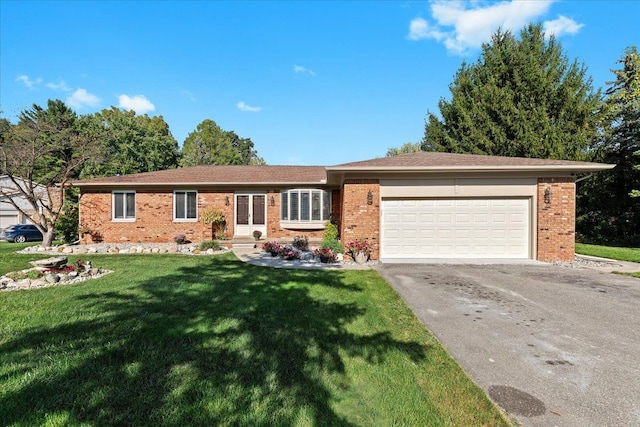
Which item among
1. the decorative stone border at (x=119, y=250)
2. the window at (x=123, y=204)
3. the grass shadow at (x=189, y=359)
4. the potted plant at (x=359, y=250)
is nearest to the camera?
the grass shadow at (x=189, y=359)

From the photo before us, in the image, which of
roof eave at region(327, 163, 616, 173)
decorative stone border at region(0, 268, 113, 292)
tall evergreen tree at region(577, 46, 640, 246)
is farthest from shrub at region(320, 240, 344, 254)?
tall evergreen tree at region(577, 46, 640, 246)

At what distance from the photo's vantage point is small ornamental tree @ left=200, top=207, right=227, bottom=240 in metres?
13.0

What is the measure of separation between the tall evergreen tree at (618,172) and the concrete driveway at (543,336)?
12182 mm

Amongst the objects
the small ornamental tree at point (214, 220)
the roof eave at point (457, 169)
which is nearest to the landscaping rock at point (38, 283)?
the small ornamental tree at point (214, 220)

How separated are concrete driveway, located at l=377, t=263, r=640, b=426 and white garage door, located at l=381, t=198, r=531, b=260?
1929 mm

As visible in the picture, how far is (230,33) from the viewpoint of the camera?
11.8 m

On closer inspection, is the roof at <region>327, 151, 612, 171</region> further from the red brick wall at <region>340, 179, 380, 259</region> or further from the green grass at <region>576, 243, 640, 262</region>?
the green grass at <region>576, 243, 640, 262</region>

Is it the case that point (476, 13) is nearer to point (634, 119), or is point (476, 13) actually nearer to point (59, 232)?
point (634, 119)

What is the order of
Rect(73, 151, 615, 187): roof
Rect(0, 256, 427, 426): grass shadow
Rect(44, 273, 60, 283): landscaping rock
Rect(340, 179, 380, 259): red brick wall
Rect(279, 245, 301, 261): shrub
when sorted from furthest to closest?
Rect(279, 245, 301, 261): shrub, Rect(340, 179, 380, 259): red brick wall, Rect(73, 151, 615, 187): roof, Rect(44, 273, 60, 283): landscaping rock, Rect(0, 256, 427, 426): grass shadow

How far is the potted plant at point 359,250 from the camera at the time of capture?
8.95 meters

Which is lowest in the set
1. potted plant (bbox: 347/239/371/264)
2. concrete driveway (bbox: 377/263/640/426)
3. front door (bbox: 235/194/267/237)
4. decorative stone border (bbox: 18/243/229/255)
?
concrete driveway (bbox: 377/263/640/426)

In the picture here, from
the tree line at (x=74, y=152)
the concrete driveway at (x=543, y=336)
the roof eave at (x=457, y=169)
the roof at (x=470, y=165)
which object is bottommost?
the concrete driveway at (x=543, y=336)

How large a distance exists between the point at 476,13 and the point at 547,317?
1138 cm

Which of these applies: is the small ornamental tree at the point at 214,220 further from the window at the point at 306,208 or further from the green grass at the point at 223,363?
the green grass at the point at 223,363
